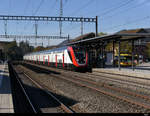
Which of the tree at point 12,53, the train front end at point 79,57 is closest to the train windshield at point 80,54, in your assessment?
the train front end at point 79,57

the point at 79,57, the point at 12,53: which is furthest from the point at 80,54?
the point at 12,53

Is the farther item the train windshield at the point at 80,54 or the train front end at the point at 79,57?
the train windshield at the point at 80,54

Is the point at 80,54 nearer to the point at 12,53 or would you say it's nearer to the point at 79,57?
the point at 79,57

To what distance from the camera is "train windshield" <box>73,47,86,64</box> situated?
874 inches

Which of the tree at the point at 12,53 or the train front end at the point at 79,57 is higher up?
the tree at the point at 12,53

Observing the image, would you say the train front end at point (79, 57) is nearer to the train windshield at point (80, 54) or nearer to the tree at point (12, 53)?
the train windshield at point (80, 54)

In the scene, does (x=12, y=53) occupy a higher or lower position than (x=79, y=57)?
higher

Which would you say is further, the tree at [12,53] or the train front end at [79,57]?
the tree at [12,53]

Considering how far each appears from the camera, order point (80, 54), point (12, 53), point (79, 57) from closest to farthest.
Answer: point (79, 57)
point (80, 54)
point (12, 53)

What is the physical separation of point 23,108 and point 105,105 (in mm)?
3069

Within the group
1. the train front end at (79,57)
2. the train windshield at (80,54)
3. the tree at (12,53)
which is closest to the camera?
the train front end at (79,57)

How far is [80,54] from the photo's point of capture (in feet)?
73.8

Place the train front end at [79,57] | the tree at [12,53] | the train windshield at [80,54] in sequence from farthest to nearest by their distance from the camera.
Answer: the tree at [12,53] < the train windshield at [80,54] < the train front end at [79,57]

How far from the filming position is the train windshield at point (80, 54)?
874 inches
